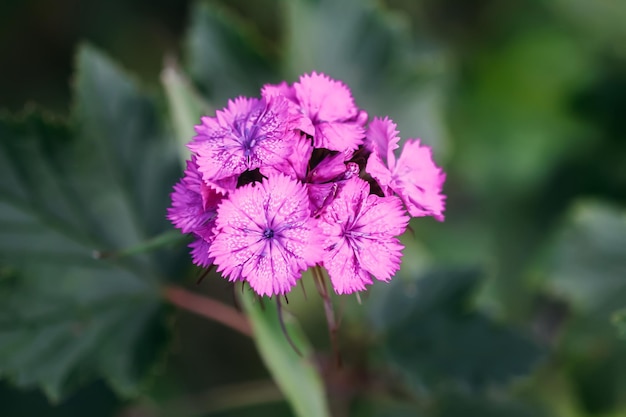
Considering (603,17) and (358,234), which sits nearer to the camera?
(358,234)

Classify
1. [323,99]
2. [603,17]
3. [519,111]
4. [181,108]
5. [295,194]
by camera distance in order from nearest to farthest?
1. [295,194]
2. [323,99]
3. [181,108]
4. [603,17]
5. [519,111]

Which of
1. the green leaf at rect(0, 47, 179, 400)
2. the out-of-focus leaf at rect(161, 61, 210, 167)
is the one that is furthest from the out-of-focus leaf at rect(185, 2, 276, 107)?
the out-of-focus leaf at rect(161, 61, 210, 167)

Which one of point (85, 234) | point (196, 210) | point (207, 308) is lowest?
point (196, 210)

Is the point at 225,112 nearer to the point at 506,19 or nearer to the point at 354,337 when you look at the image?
the point at 354,337

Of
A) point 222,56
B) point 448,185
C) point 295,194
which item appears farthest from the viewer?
point 448,185

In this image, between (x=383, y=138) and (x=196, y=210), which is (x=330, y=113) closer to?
(x=383, y=138)

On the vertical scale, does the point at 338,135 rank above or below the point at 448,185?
below

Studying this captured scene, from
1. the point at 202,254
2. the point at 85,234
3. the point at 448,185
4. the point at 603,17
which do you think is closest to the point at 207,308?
the point at 85,234

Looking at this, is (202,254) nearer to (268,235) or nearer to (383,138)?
(268,235)
